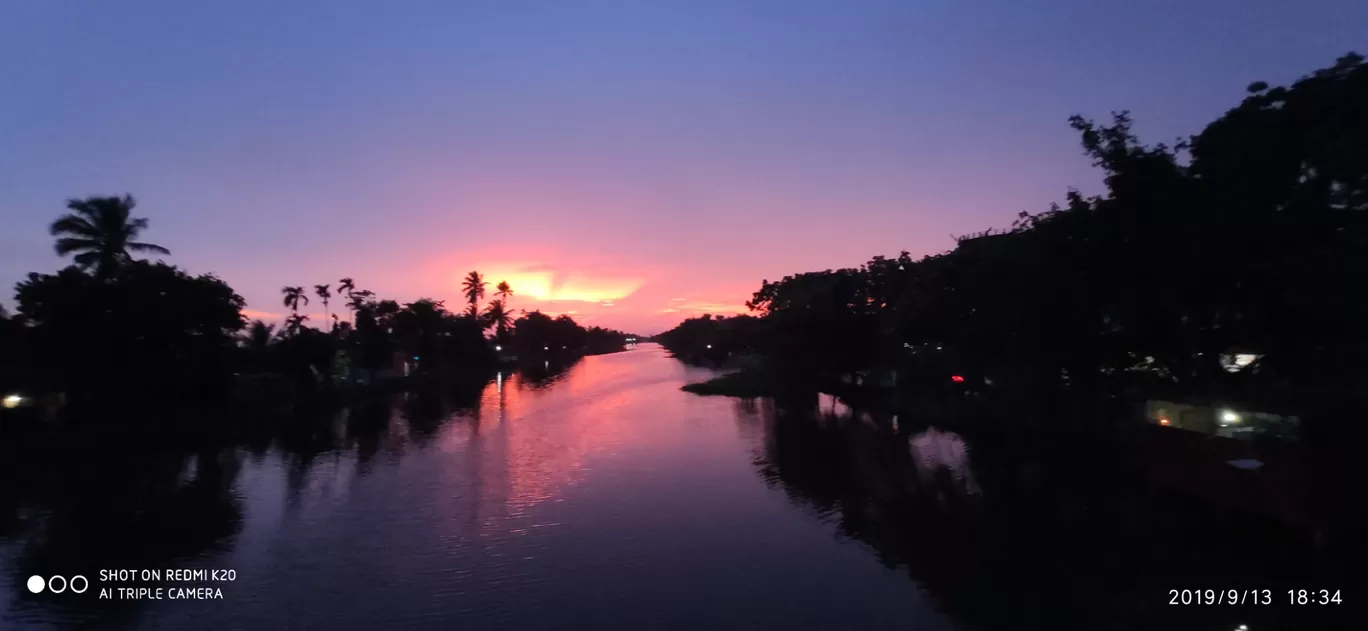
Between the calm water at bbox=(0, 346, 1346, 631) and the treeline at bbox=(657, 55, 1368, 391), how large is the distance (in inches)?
124

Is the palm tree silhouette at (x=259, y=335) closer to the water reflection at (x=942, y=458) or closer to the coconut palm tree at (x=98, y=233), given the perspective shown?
the coconut palm tree at (x=98, y=233)

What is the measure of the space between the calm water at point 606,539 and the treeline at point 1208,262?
10.3 ft

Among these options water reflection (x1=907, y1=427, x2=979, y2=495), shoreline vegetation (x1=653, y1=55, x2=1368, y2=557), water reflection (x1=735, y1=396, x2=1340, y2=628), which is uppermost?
shoreline vegetation (x1=653, y1=55, x2=1368, y2=557)

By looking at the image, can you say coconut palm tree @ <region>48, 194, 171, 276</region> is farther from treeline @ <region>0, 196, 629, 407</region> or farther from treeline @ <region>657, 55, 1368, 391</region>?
treeline @ <region>657, 55, 1368, 391</region>

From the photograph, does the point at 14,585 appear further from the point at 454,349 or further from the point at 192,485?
the point at 454,349

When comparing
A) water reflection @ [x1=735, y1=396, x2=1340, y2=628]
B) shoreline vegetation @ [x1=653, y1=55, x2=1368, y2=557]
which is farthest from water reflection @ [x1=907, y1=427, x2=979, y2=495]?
shoreline vegetation @ [x1=653, y1=55, x2=1368, y2=557]

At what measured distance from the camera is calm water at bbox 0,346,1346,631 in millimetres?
9672

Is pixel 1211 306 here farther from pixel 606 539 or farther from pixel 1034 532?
pixel 606 539

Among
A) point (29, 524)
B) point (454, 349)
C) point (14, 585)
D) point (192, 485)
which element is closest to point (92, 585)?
point (14, 585)

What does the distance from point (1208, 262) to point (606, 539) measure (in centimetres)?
1212

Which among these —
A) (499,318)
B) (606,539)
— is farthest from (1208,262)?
(499,318)

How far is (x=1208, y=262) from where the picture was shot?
16.1m

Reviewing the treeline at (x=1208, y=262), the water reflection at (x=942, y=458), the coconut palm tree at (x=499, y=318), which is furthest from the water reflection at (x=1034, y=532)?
the coconut palm tree at (x=499, y=318)

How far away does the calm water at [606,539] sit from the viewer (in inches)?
381
